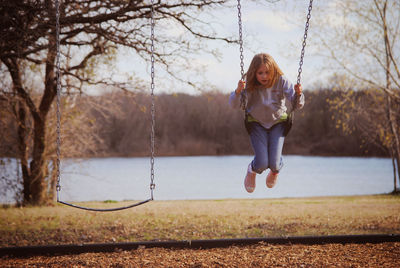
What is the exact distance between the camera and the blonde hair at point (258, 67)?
462cm

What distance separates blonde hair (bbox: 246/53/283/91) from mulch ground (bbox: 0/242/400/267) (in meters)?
2.00

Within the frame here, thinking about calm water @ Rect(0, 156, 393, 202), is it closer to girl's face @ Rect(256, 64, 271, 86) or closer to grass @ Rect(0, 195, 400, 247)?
grass @ Rect(0, 195, 400, 247)

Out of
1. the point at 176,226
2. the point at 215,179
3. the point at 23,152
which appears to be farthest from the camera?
the point at 215,179

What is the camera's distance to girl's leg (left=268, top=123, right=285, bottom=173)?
4576 mm

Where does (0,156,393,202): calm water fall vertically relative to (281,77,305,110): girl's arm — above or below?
below

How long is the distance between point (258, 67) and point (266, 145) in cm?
90

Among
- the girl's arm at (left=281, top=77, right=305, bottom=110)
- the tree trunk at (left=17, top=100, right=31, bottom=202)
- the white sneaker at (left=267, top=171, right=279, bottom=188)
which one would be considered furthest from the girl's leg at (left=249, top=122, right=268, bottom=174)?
the tree trunk at (left=17, top=100, right=31, bottom=202)

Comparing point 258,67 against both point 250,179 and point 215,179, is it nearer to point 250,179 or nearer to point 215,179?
point 250,179

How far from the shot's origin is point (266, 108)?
4.64m

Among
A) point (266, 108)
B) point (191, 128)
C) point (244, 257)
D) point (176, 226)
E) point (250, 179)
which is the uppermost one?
point (191, 128)

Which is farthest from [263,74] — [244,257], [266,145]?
[244,257]

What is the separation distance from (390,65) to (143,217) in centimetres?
903

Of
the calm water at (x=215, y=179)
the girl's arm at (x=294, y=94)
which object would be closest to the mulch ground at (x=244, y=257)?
the girl's arm at (x=294, y=94)

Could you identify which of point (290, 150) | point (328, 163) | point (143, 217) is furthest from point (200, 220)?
point (328, 163)
